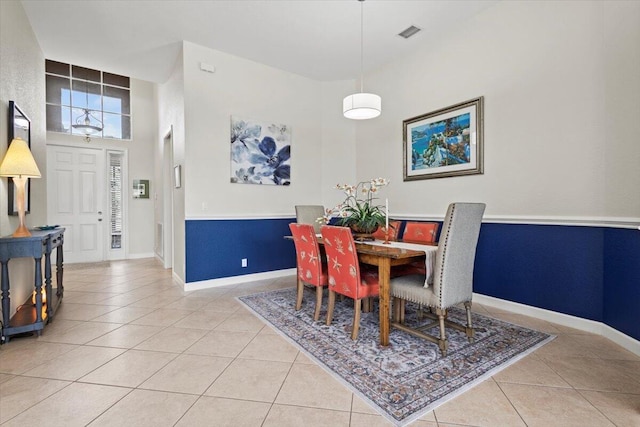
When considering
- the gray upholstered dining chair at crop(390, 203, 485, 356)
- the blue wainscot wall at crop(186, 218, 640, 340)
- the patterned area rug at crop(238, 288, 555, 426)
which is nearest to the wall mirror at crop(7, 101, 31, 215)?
the blue wainscot wall at crop(186, 218, 640, 340)

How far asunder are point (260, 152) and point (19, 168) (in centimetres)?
256

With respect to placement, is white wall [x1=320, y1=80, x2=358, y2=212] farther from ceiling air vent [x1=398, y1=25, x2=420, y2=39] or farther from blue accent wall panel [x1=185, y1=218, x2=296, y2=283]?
ceiling air vent [x1=398, y1=25, x2=420, y2=39]

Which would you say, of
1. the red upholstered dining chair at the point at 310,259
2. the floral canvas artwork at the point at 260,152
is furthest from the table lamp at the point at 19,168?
the red upholstered dining chair at the point at 310,259

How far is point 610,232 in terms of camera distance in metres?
2.33

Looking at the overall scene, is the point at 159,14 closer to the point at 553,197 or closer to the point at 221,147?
the point at 221,147

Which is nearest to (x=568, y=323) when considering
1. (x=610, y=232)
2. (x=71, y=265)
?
(x=610, y=232)

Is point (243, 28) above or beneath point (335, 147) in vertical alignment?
above

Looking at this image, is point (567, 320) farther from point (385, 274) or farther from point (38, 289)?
point (38, 289)

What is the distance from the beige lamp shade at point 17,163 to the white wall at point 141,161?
367 centimetres

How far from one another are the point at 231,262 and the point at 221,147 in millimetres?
1584

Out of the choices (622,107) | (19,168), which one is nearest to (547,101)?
(622,107)

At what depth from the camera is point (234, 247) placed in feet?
13.6

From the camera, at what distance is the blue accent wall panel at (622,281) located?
2.10 metres

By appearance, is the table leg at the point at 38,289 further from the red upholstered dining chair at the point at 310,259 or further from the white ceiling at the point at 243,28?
the white ceiling at the point at 243,28
